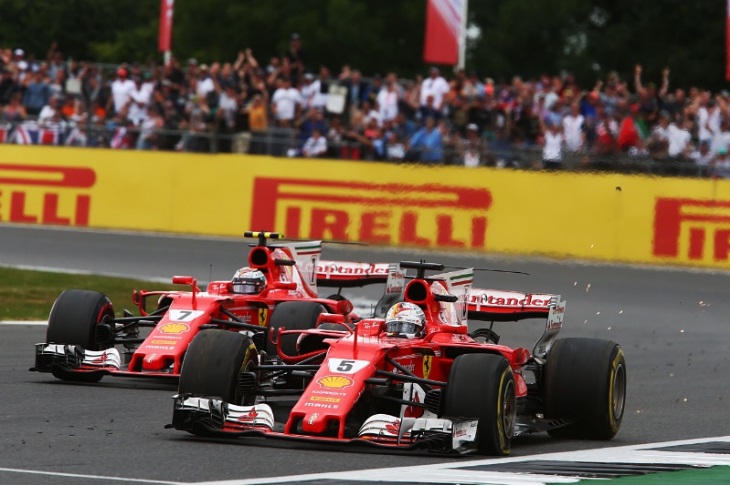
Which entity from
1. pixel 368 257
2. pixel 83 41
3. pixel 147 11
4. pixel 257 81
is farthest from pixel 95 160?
pixel 147 11

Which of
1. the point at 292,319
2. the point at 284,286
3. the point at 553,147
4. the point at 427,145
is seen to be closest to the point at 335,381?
the point at 292,319

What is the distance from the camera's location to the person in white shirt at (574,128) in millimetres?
22297

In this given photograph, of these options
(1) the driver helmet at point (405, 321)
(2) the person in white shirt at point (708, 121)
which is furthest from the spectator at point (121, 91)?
(1) the driver helmet at point (405, 321)

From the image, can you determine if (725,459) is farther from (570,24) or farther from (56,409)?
(570,24)

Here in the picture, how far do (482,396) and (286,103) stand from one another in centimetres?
1711

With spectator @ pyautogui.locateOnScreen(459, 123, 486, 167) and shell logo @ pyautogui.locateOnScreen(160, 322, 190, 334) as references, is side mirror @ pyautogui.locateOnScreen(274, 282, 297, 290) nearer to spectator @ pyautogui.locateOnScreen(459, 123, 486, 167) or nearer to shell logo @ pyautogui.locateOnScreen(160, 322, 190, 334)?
shell logo @ pyautogui.locateOnScreen(160, 322, 190, 334)

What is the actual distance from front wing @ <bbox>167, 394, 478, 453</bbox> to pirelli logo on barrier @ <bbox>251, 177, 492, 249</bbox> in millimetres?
11686

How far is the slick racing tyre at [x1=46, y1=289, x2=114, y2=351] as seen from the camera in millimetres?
12055

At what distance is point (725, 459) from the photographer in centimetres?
925

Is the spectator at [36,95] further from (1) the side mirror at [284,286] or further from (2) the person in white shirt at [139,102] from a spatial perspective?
(1) the side mirror at [284,286]

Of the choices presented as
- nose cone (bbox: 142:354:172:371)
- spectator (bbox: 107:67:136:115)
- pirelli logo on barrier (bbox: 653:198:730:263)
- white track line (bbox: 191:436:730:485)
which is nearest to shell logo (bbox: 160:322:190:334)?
nose cone (bbox: 142:354:172:371)

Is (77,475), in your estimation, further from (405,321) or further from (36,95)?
(36,95)

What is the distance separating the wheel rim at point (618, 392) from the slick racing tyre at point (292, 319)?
3.10 m

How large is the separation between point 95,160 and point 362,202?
202 inches
